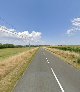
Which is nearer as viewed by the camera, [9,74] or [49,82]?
[49,82]

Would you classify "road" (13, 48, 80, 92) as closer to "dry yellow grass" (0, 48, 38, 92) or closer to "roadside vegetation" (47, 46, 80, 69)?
"dry yellow grass" (0, 48, 38, 92)

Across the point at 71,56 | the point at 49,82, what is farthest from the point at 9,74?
the point at 71,56

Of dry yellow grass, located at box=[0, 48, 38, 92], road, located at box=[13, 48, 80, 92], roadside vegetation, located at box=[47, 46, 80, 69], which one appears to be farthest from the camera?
roadside vegetation, located at box=[47, 46, 80, 69]

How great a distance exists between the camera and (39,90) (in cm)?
929

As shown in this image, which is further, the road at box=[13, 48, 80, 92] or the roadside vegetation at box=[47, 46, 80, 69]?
the roadside vegetation at box=[47, 46, 80, 69]

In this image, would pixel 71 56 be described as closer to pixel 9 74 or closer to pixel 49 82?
pixel 9 74

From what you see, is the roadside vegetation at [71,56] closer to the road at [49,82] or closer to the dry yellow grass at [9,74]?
the road at [49,82]

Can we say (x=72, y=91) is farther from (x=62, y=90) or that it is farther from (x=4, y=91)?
(x=4, y=91)

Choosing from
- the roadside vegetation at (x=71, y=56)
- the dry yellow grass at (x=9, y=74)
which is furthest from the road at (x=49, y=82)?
the roadside vegetation at (x=71, y=56)

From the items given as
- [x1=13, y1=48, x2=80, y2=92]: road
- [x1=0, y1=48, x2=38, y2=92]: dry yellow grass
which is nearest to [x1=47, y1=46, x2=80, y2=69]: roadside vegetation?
[x1=13, y1=48, x2=80, y2=92]: road

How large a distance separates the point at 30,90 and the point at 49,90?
0.98 m

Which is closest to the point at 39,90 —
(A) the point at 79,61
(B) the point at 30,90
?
(B) the point at 30,90

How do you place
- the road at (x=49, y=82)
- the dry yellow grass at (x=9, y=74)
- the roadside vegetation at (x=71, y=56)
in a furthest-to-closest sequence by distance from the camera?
the roadside vegetation at (x=71, y=56)
the dry yellow grass at (x=9, y=74)
the road at (x=49, y=82)

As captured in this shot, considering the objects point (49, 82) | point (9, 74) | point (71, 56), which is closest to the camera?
point (49, 82)
